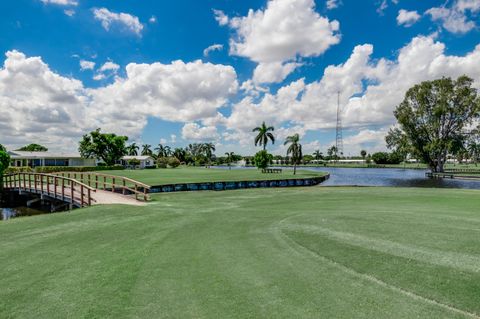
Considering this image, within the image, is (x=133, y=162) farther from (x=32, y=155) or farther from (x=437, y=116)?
(x=437, y=116)

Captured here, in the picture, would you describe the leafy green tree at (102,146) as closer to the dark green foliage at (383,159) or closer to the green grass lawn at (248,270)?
the green grass lawn at (248,270)

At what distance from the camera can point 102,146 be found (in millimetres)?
74375

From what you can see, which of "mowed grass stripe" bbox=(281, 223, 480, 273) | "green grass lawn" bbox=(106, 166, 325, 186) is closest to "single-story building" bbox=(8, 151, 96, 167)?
"green grass lawn" bbox=(106, 166, 325, 186)

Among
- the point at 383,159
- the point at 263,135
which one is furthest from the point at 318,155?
the point at 263,135

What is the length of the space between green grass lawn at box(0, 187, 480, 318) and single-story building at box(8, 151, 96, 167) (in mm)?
65012

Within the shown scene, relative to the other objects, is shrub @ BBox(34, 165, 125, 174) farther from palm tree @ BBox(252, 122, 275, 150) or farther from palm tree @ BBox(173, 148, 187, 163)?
palm tree @ BBox(173, 148, 187, 163)

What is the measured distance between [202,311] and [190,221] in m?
7.19

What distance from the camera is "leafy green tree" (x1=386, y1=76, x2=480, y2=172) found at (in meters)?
50.1

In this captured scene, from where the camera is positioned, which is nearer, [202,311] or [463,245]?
[202,311]

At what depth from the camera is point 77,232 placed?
9930mm

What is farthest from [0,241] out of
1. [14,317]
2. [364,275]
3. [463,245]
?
[463,245]

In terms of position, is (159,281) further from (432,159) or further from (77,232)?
(432,159)

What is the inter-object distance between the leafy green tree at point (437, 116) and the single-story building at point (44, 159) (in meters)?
74.3

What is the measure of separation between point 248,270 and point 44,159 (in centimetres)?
7519
